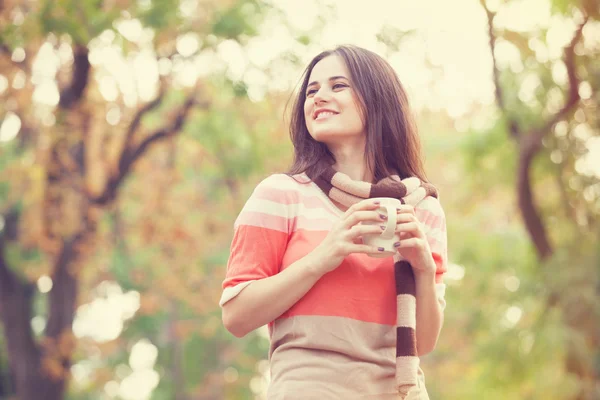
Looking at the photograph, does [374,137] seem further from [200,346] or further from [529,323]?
[200,346]

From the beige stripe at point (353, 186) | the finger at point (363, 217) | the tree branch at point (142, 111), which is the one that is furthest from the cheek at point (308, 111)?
the tree branch at point (142, 111)

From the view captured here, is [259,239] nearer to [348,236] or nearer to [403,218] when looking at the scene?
[348,236]

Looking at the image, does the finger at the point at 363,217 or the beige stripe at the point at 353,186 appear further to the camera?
Result: the beige stripe at the point at 353,186

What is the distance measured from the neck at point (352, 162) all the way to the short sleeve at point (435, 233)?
0.54ft

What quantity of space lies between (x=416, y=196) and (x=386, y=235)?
33 cm

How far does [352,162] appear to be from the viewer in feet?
7.93

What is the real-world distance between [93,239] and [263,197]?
27.2 feet

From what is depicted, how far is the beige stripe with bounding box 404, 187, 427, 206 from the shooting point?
91.0 inches

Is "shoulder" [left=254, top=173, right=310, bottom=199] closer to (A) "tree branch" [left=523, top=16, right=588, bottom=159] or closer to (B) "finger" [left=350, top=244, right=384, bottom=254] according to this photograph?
(B) "finger" [left=350, top=244, right=384, bottom=254]

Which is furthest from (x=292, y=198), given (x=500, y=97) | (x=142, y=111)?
(x=142, y=111)

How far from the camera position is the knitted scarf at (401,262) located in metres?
2.12

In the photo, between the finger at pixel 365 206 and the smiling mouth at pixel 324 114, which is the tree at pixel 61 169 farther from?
the finger at pixel 365 206

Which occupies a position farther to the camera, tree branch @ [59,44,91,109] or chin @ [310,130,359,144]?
tree branch @ [59,44,91,109]

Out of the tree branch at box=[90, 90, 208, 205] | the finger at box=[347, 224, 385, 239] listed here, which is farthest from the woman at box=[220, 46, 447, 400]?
the tree branch at box=[90, 90, 208, 205]
